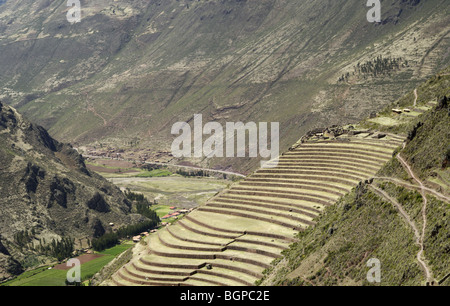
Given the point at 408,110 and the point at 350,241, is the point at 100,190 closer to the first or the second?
the point at 408,110

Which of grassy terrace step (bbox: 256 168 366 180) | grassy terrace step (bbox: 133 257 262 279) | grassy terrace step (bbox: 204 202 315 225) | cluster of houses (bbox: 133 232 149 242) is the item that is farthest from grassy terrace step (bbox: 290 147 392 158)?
cluster of houses (bbox: 133 232 149 242)

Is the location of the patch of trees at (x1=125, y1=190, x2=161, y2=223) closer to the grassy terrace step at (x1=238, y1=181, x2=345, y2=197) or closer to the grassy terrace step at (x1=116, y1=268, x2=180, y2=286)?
the grassy terrace step at (x1=238, y1=181, x2=345, y2=197)

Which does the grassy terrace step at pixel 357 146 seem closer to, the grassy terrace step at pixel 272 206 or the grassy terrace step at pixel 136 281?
the grassy terrace step at pixel 272 206

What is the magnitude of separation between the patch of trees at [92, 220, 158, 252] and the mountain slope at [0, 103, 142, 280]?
4177 mm

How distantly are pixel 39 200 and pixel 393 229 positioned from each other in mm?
101431

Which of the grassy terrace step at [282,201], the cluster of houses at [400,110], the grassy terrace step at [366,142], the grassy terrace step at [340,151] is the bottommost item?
the grassy terrace step at [282,201]

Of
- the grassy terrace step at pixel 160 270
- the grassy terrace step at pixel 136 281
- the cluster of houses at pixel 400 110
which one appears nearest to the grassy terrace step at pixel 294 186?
the grassy terrace step at pixel 160 270

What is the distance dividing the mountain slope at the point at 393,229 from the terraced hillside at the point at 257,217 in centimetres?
400

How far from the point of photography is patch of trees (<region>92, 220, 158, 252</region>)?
122 meters

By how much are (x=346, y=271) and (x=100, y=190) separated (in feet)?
377

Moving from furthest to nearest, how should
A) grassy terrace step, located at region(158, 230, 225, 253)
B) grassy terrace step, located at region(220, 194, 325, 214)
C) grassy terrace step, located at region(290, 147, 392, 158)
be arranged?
1. grassy terrace step, located at region(290, 147, 392, 158)
2. grassy terrace step, located at region(220, 194, 325, 214)
3. grassy terrace step, located at region(158, 230, 225, 253)

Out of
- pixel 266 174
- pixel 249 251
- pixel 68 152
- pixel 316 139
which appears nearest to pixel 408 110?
pixel 316 139

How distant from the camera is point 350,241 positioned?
163 ft

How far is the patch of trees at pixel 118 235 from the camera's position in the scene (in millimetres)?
121500
